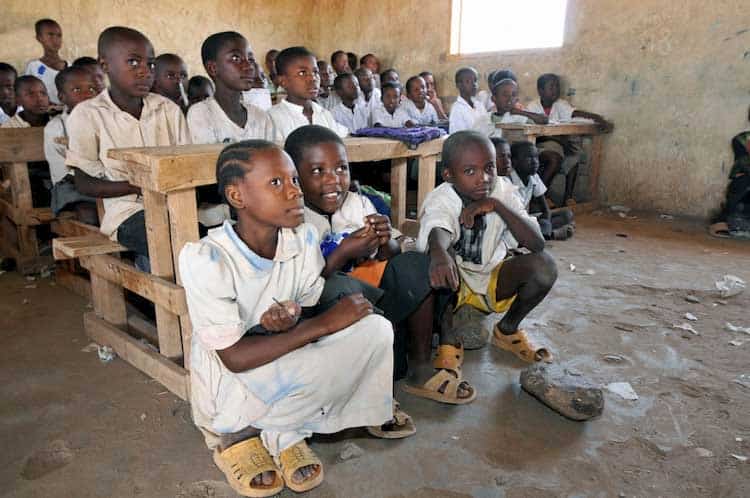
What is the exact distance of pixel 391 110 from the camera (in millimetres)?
5906

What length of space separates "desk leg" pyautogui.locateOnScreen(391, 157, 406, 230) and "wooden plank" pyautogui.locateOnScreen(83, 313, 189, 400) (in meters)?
1.49

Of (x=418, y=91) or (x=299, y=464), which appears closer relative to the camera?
(x=299, y=464)

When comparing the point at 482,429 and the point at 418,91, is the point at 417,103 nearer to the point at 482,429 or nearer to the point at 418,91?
the point at 418,91

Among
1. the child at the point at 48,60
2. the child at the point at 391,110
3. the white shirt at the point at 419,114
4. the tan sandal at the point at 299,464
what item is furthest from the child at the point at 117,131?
the child at the point at 48,60

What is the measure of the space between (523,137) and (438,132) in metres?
1.80

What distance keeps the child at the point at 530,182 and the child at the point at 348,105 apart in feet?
6.56

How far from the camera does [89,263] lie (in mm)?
2502

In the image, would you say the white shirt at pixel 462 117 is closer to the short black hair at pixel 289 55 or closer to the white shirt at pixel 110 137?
the short black hair at pixel 289 55

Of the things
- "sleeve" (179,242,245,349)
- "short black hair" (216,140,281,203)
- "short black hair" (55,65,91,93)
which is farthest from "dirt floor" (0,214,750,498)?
"short black hair" (55,65,91,93)

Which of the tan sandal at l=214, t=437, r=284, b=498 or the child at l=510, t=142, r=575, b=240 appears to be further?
the child at l=510, t=142, r=575, b=240

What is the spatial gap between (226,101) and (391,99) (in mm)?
3427

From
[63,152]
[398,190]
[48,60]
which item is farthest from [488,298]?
[48,60]

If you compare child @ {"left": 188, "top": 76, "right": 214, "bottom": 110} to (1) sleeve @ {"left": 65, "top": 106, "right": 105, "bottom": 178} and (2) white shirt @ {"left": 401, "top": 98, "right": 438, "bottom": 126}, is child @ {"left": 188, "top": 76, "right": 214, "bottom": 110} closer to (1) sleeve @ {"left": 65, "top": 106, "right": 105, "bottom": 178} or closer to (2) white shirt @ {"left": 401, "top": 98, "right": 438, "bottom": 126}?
(1) sleeve @ {"left": 65, "top": 106, "right": 105, "bottom": 178}

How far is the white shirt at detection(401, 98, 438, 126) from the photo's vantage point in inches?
233
